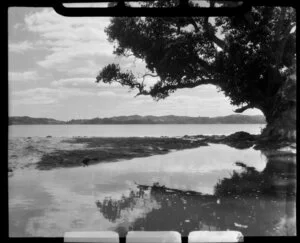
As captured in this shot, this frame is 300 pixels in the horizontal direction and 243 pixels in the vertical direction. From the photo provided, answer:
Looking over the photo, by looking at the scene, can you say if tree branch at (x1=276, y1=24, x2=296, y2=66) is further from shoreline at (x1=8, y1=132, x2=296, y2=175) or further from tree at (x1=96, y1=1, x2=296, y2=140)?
shoreline at (x1=8, y1=132, x2=296, y2=175)

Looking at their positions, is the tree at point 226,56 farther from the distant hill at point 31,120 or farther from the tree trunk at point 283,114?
the distant hill at point 31,120

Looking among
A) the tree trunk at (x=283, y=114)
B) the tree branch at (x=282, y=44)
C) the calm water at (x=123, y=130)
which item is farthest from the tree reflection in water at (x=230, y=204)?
the tree branch at (x=282, y=44)

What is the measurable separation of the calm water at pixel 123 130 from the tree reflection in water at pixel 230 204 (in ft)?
3.20

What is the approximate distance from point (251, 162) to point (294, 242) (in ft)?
20.5

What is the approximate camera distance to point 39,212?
31.1ft

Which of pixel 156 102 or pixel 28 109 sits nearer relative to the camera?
pixel 156 102

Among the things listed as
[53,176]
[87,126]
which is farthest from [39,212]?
[87,126]

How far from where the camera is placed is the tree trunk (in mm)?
7789

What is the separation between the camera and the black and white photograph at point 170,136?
802 cm

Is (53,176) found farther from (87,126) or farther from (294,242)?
(294,242)

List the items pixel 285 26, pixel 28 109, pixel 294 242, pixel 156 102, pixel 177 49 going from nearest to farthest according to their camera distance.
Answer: pixel 294 242 → pixel 285 26 → pixel 177 49 → pixel 156 102 → pixel 28 109

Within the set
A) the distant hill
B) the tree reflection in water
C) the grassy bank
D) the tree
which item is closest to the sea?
the tree reflection in water

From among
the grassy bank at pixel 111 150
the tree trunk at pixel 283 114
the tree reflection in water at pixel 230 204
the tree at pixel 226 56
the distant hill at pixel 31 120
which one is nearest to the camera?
the tree trunk at pixel 283 114

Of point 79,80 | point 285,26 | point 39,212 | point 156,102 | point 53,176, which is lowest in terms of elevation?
point 39,212
